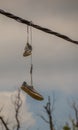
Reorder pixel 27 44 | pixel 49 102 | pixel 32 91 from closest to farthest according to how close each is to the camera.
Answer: pixel 32 91 → pixel 27 44 → pixel 49 102

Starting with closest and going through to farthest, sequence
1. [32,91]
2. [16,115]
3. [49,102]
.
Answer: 1. [32,91]
2. [16,115]
3. [49,102]

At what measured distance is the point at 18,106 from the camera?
101ft

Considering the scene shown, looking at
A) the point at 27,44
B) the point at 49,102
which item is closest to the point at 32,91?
the point at 27,44

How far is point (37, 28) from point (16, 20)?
254 mm

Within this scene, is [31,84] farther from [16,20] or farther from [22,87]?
[16,20]

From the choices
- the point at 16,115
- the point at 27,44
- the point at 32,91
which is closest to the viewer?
the point at 32,91

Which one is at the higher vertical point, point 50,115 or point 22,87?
point 22,87

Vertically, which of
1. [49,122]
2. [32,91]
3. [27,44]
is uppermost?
[27,44]

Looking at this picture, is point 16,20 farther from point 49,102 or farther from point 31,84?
point 49,102

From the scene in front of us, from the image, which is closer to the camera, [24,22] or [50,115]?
[24,22]

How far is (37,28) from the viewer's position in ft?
15.5

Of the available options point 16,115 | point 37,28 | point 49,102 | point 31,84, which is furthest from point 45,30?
point 49,102

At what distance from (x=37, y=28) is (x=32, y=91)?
0.72 m

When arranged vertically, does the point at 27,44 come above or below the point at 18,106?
above
